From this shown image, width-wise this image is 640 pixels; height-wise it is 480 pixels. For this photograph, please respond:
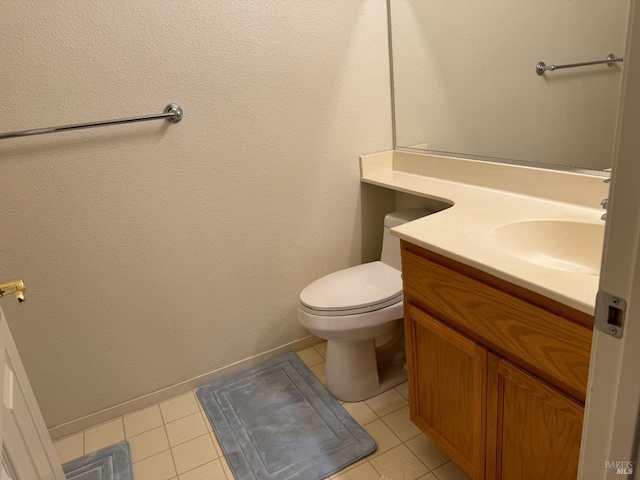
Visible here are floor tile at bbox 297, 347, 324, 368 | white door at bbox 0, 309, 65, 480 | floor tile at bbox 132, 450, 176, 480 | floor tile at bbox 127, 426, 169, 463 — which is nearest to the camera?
white door at bbox 0, 309, 65, 480

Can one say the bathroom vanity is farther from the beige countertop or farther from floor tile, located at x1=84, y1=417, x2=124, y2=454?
floor tile, located at x1=84, y1=417, x2=124, y2=454

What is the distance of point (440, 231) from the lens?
4.01ft

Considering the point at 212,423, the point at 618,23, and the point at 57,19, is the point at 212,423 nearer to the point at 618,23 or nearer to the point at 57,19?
the point at 57,19

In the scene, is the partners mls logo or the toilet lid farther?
the toilet lid

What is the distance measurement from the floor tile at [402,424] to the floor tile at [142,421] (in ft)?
2.94

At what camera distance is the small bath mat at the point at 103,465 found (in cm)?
155

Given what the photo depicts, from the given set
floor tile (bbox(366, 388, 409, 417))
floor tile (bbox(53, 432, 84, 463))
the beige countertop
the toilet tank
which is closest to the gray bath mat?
floor tile (bbox(366, 388, 409, 417))

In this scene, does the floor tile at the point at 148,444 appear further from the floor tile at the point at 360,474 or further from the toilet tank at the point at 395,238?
the toilet tank at the point at 395,238

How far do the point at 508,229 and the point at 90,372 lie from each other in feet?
5.17

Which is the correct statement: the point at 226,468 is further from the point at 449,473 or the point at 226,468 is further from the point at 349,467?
the point at 449,473

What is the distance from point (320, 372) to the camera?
6.47 feet

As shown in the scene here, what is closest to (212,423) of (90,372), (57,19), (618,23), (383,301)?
(90,372)

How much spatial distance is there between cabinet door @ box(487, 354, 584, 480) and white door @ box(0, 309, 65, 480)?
0.97 metres

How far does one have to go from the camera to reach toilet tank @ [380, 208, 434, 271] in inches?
72.6
